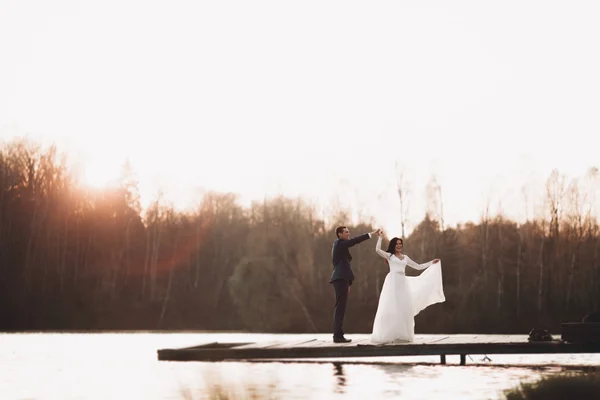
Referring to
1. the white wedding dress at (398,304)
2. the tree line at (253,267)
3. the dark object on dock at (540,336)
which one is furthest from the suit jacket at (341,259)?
the tree line at (253,267)

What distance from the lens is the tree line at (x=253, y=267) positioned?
56.9 meters

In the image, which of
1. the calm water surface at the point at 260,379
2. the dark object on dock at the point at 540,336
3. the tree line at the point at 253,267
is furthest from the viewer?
the tree line at the point at 253,267

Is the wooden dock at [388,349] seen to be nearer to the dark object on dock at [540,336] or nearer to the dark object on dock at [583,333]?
the dark object on dock at [583,333]

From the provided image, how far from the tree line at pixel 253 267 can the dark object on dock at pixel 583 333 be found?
35.5m

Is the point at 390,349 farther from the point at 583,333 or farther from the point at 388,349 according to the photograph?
the point at 583,333

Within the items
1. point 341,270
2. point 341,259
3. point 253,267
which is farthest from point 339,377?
point 253,267

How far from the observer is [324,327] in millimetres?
57438

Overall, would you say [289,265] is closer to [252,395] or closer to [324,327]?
[324,327]

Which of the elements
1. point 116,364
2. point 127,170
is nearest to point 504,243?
point 127,170

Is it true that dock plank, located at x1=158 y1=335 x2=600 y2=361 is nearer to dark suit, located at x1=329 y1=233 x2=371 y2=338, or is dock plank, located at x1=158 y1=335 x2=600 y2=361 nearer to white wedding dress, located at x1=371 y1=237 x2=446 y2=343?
white wedding dress, located at x1=371 y1=237 x2=446 y2=343

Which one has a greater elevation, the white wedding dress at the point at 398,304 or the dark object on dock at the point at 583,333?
the white wedding dress at the point at 398,304

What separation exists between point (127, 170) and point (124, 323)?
14.3 m

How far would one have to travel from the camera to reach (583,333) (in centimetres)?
1825

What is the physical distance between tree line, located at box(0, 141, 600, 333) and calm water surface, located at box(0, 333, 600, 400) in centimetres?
2959
